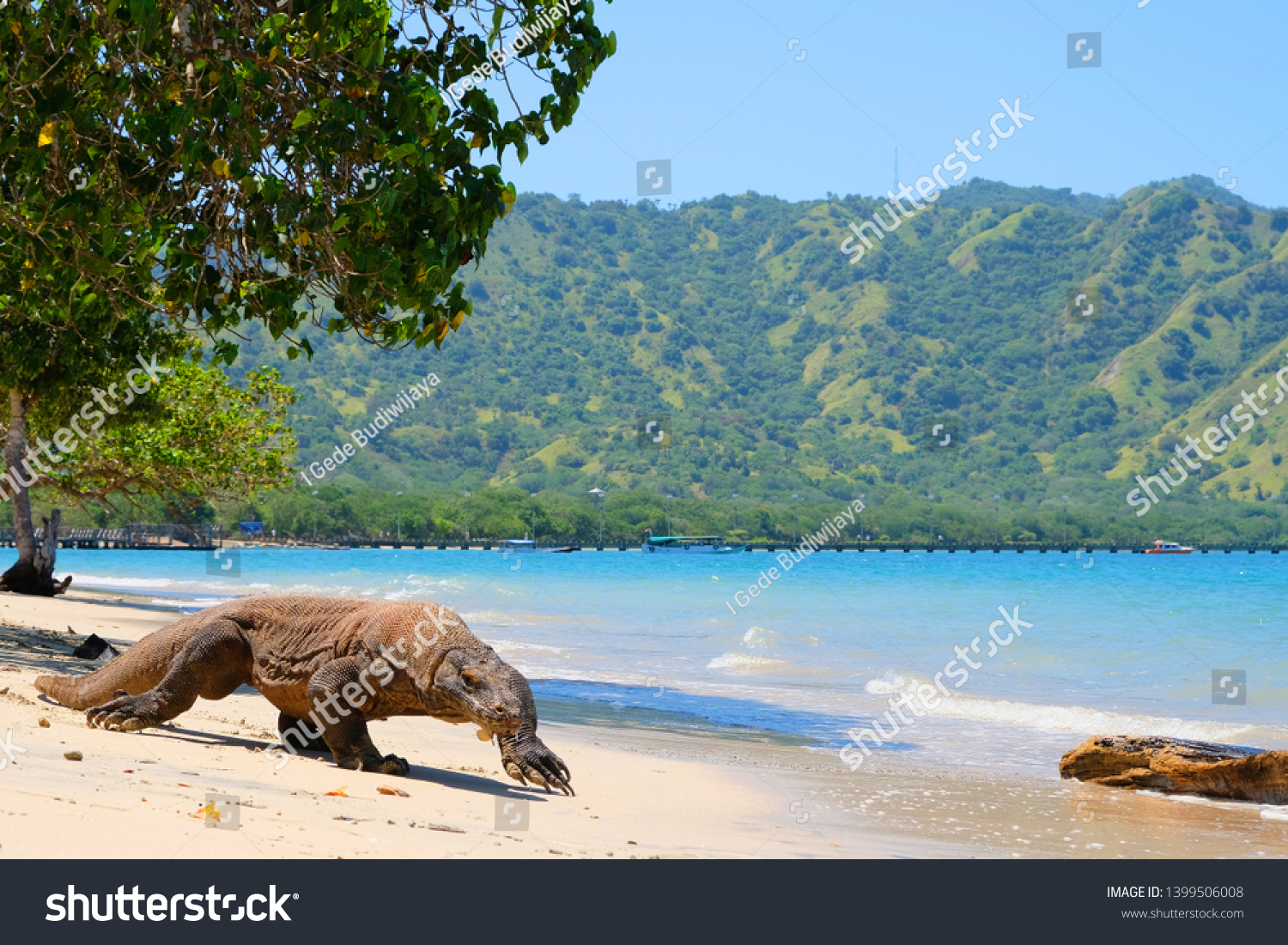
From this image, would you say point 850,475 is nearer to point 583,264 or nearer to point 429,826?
point 583,264

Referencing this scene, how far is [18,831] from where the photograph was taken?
4.40m

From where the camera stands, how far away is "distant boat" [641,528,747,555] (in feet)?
422

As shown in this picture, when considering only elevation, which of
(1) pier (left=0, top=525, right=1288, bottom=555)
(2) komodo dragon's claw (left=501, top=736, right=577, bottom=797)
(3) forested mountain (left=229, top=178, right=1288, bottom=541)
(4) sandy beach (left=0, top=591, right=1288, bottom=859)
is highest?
(3) forested mountain (left=229, top=178, right=1288, bottom=541)

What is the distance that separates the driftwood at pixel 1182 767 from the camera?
30.7 ft

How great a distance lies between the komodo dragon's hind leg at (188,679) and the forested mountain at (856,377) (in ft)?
329

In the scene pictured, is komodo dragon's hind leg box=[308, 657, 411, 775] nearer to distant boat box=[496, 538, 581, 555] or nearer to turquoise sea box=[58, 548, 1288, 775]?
turquoise sea box=[58, 548, 1288, 775]

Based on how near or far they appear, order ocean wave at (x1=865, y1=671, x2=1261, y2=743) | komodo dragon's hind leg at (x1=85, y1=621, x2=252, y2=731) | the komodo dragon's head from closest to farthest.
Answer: the komodo dragon's head < komodo dragon's hind leg at (x1=85, y1=621, x2=252, y2=731) < ocean wave at (x1=865, y1=671, x2=1261, y2=743)

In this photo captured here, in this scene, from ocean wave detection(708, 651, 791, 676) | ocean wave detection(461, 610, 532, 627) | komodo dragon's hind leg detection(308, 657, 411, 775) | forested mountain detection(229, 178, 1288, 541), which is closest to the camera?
komodo dragon's hind leg detection(308, 657, 411, 775)

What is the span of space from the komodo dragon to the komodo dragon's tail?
0.01 metres

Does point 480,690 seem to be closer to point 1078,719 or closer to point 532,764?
point 532,764

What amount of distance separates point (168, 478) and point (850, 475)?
12181 centimetres

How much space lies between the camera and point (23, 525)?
79.0ft

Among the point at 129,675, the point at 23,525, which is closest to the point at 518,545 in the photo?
the point at 23,525

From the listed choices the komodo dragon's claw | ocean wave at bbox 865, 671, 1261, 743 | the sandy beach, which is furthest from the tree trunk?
ocean wave at bbox 865, 671, 1261, 743
